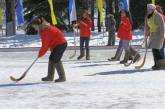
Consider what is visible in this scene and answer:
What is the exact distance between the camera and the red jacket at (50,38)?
12.1 metres

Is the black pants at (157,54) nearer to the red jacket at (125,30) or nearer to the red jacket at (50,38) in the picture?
the red jacket at (125,30)

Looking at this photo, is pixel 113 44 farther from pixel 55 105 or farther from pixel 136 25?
pixel 55 105

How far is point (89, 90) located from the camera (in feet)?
36.2

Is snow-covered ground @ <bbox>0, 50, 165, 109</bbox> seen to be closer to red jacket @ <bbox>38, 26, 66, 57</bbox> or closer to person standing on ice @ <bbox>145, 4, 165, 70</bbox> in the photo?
person standing on ice @ <bbox>145, 4, 165, 70</bbox>

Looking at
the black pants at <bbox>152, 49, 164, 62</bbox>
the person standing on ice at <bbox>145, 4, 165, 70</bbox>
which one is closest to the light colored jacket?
the person standing on ice at <bbox>145, 4, 165, 70</bbox>

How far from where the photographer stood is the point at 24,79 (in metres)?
13.2

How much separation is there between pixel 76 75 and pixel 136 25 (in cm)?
2421

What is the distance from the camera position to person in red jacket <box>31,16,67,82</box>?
1202 centimetres

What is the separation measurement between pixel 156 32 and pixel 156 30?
0.17 ft

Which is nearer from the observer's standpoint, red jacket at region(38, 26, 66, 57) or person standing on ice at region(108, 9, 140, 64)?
red jacket at region(38, 26, 66, 57)

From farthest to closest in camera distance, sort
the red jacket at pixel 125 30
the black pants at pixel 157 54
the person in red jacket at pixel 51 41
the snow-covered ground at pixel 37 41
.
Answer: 1. the snow-covered ground at pixel 37 41
2. the red jacket at pixel 125 30
3. the black pants at pixel 157 54
4. the person in red jacket at pixel 51 41

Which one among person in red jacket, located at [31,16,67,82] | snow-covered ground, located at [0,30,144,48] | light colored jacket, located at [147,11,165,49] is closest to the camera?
person in red jacket, located at [31,16,67,82]

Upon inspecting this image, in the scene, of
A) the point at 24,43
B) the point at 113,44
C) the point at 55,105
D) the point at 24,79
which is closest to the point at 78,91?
the point at 55,105

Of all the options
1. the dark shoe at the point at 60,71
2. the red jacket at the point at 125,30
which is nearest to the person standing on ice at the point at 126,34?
the red jacket at the point at 125,30
